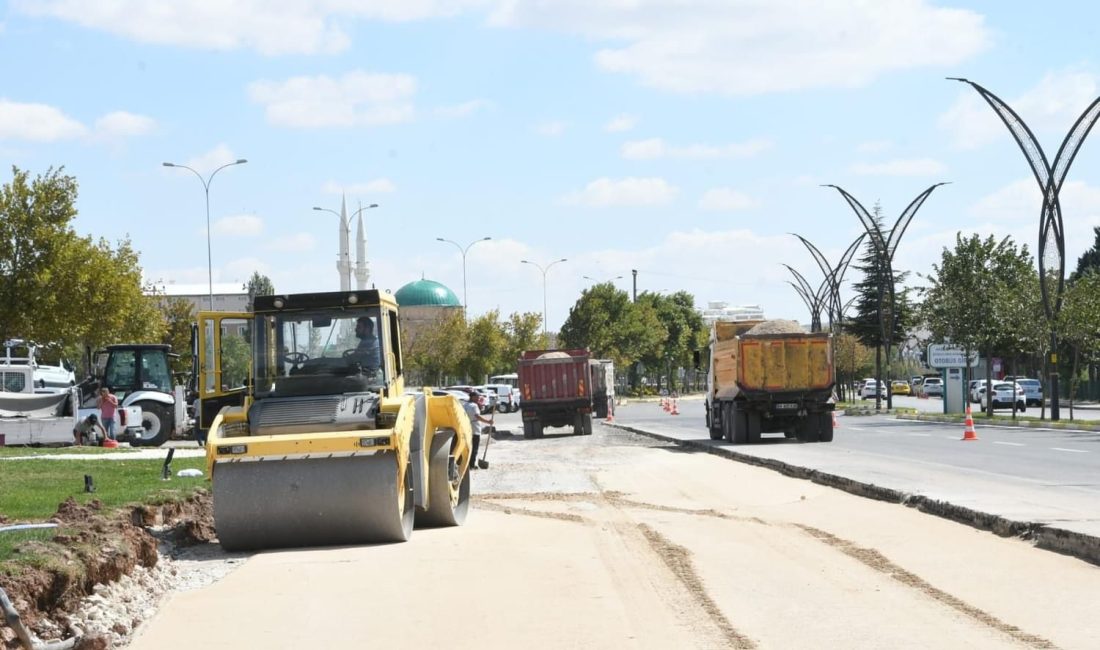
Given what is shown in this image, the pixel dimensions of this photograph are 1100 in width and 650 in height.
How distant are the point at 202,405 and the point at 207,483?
5.18 metres

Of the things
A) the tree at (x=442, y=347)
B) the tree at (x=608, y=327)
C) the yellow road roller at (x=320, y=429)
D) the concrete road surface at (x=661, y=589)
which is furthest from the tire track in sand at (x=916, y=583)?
the tree at (x=608, y=327)

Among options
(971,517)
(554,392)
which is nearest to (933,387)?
(554,392)

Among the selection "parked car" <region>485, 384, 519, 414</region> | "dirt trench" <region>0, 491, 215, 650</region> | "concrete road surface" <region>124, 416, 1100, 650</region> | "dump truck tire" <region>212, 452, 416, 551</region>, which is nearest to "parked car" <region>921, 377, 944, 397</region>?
"parked car" <region>485, 384, 519, 414</region>

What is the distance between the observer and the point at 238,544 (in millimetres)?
13031

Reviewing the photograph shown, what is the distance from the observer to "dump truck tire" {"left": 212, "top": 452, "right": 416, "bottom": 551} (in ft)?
41.7

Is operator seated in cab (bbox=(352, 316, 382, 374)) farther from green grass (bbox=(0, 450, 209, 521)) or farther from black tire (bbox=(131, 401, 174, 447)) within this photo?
black tire (bbox=(131, 401, 174, 447))

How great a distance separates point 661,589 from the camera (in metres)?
10.1

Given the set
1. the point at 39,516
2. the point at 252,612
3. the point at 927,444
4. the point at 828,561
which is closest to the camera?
the point at 252,612

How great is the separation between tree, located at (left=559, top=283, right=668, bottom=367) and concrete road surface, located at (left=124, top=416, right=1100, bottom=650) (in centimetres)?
8671

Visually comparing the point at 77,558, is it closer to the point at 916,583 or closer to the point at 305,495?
the point at 305,495

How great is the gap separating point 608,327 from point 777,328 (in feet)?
229

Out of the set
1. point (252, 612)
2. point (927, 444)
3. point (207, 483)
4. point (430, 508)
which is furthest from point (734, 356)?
point (252, 612)

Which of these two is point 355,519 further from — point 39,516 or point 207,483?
point 207,483

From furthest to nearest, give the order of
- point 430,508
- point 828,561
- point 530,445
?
point 530,445, point 430,508, point 828,561
